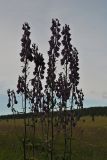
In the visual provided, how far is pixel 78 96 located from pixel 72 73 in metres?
1.57

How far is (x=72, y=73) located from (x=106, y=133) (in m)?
62.2

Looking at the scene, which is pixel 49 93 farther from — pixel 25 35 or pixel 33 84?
pixel 25 35

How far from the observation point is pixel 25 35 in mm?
19359

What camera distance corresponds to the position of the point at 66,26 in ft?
71.0

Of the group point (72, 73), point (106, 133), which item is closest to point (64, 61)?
point (72, 73)

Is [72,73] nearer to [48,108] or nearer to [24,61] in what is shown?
[48,108]

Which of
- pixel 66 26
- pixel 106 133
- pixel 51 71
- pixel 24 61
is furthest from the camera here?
pixel 106 133

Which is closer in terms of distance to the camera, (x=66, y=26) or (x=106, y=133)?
(x=66, y=26)

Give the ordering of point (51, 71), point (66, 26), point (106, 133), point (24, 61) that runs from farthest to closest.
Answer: point (106, 133) → point (66, 26) → point (51, 71) → point (24, 61)

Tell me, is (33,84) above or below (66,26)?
below

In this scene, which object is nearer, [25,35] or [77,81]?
[25,35]

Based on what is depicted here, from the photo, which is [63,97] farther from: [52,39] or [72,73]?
[52,39]

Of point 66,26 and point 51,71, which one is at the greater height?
point 66,26

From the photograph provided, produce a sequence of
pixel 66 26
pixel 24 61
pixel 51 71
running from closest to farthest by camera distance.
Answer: pixel 24 61
pixel 51 71
pixel 66 26
